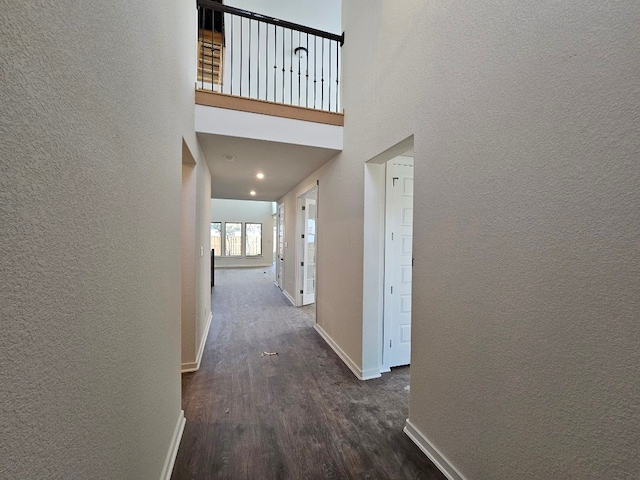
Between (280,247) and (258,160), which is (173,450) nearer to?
(258,160)

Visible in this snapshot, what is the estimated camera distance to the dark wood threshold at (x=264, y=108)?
2.59 metres

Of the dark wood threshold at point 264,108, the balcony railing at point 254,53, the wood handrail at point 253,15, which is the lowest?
the dark wood threshold at point 264,108

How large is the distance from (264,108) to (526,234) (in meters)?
2.53

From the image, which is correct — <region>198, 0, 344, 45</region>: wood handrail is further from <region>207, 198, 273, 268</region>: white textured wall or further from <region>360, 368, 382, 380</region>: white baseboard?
<region>207, 198, 273, 268</region>: white textured wall

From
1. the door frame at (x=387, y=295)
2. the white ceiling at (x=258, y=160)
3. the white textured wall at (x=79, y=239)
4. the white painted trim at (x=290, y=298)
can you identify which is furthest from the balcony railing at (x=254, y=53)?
the white painted trim at (x=290, y=298)

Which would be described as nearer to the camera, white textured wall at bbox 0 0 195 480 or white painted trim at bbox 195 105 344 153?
white textured wall at bbox 0 0 195 480

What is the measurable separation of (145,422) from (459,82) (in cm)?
226

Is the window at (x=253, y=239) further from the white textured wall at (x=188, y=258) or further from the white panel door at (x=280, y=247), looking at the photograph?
the white textured wall at (x=188, y=258)

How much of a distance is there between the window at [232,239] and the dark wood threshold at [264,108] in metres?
8.97

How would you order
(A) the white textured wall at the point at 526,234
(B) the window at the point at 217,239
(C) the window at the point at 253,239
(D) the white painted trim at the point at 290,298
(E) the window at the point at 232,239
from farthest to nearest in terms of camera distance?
(C) the window at the point at 253,239
(E) the window at the point at 232,239
(B) the window at the point at 217,239
(D) the white painted trim at the point at 290,298
(A) the white textured wall at the point at 526,234

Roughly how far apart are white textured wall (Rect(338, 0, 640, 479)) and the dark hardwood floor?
349mm

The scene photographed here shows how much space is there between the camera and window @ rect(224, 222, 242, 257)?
36.5ft

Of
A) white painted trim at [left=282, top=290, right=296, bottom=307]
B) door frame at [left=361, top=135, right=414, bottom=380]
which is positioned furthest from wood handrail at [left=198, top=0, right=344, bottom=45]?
white painted trim at [left=282, top=290, right=296, bottom=307]

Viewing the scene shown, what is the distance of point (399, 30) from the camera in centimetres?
199
